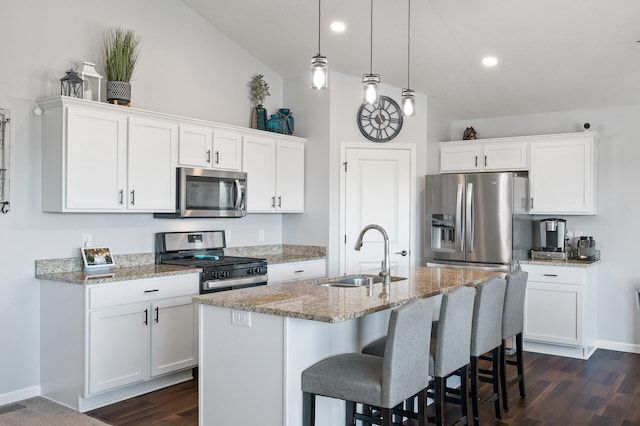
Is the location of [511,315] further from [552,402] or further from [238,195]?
[238,195]

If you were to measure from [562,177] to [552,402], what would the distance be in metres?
2.36

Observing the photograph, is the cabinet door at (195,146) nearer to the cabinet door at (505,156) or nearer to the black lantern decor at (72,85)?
the black lantern decor at (72,85)

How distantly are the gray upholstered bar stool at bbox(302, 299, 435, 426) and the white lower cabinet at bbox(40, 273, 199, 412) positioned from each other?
1.77m

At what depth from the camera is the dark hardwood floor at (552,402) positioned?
3.70 meters

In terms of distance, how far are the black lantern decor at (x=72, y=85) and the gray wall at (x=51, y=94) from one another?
166 millimetres

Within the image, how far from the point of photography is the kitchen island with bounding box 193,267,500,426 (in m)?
2.60

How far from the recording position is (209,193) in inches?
195

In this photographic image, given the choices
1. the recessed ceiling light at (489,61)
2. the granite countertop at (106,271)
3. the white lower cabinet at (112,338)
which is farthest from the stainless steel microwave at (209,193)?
the recessed ceiling light at (489,61)

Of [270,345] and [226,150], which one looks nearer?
[270,345]

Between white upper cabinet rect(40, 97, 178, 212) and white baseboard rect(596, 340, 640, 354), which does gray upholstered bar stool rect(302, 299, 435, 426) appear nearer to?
white upper cabinet rect(40, 97, 178, 212)

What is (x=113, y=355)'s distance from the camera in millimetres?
3867

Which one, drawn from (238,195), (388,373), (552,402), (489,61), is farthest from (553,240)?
(388,373)

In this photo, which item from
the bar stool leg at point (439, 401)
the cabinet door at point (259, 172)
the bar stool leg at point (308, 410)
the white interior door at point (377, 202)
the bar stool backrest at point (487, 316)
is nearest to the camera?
the bar stool leg at point (308, 410)

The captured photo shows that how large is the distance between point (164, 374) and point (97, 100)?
2.11m
